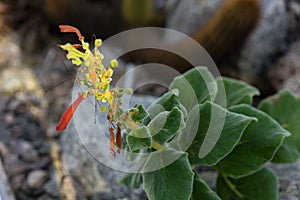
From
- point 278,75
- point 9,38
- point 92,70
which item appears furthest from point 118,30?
point 92,70

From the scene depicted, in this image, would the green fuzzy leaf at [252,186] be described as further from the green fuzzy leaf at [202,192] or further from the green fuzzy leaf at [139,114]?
the green fuzzy leaf at [139,114]

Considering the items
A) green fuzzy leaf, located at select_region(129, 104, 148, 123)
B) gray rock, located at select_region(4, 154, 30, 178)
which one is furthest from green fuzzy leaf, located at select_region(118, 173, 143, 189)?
gray rock, located at select_region(4, 154, 30, 178)

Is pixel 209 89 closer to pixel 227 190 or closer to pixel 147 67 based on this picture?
pixel 227 190

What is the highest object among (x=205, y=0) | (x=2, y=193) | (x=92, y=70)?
(x=92, y=70)

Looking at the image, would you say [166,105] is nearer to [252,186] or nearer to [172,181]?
[172,181]

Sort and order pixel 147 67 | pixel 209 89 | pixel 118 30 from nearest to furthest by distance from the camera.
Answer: pixel 209 89 < pixel 147 67 < pixel 118 30

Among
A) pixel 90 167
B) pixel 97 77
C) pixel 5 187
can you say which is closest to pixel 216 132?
pixel 97 77

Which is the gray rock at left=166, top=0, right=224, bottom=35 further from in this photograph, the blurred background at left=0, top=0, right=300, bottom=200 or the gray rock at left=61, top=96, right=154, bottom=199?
the gray rock at left=61, top=96, right=154, bottom=199
